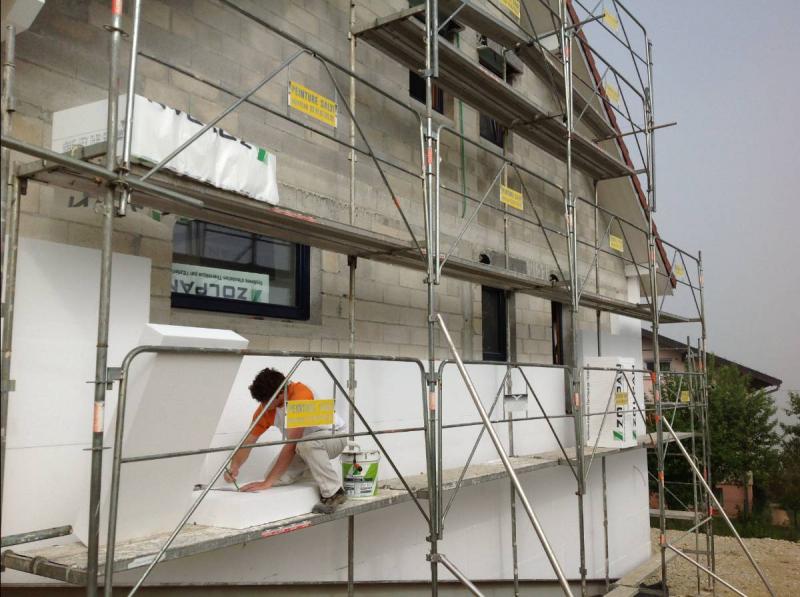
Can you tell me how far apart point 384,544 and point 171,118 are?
12.5 ft

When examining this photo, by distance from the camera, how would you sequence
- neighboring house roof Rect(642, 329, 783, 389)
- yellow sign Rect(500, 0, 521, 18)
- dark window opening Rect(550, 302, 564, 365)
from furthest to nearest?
neighboring house roof Rect(642, 329, 783, 389)
dark window opening Rect(550, 302, 564, 365)
yellow sign Rect(500, 0, 521, 18)

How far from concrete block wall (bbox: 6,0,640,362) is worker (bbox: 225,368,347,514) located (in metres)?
0.83

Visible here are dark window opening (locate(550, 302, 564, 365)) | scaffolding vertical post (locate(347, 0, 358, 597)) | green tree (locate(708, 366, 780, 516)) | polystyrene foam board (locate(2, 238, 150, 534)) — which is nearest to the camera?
polystyrene foam board (locate(2, 238, 150, 534))

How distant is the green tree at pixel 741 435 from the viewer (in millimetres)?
21109

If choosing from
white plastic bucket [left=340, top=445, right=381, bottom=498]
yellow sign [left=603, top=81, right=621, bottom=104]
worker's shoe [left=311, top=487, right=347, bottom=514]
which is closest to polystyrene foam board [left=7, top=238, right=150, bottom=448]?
worker's shoe [left=311, top=487, right=347, bottom=514]

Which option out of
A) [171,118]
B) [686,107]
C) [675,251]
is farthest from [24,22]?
[686,107]

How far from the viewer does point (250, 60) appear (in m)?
5.58

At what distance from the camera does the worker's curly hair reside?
14.5 feet

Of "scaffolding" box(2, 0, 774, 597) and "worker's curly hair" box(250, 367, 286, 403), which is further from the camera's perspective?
"worker's curly hair" box(250, 367, 286, 403)

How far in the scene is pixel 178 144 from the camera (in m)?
3.94

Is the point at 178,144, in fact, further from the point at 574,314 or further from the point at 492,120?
the point at 492,120

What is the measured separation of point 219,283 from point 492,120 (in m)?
5.35

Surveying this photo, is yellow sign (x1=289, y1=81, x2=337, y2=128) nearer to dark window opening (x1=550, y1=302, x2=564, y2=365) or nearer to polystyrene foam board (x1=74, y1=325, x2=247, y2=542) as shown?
polystyrene foam board (x1=74, y1=325, x2=247, y2=542)

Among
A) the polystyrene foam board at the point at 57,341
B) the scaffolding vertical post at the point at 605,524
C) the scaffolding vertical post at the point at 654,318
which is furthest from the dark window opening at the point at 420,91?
the scaffolding vertical post at the point at 605,524
